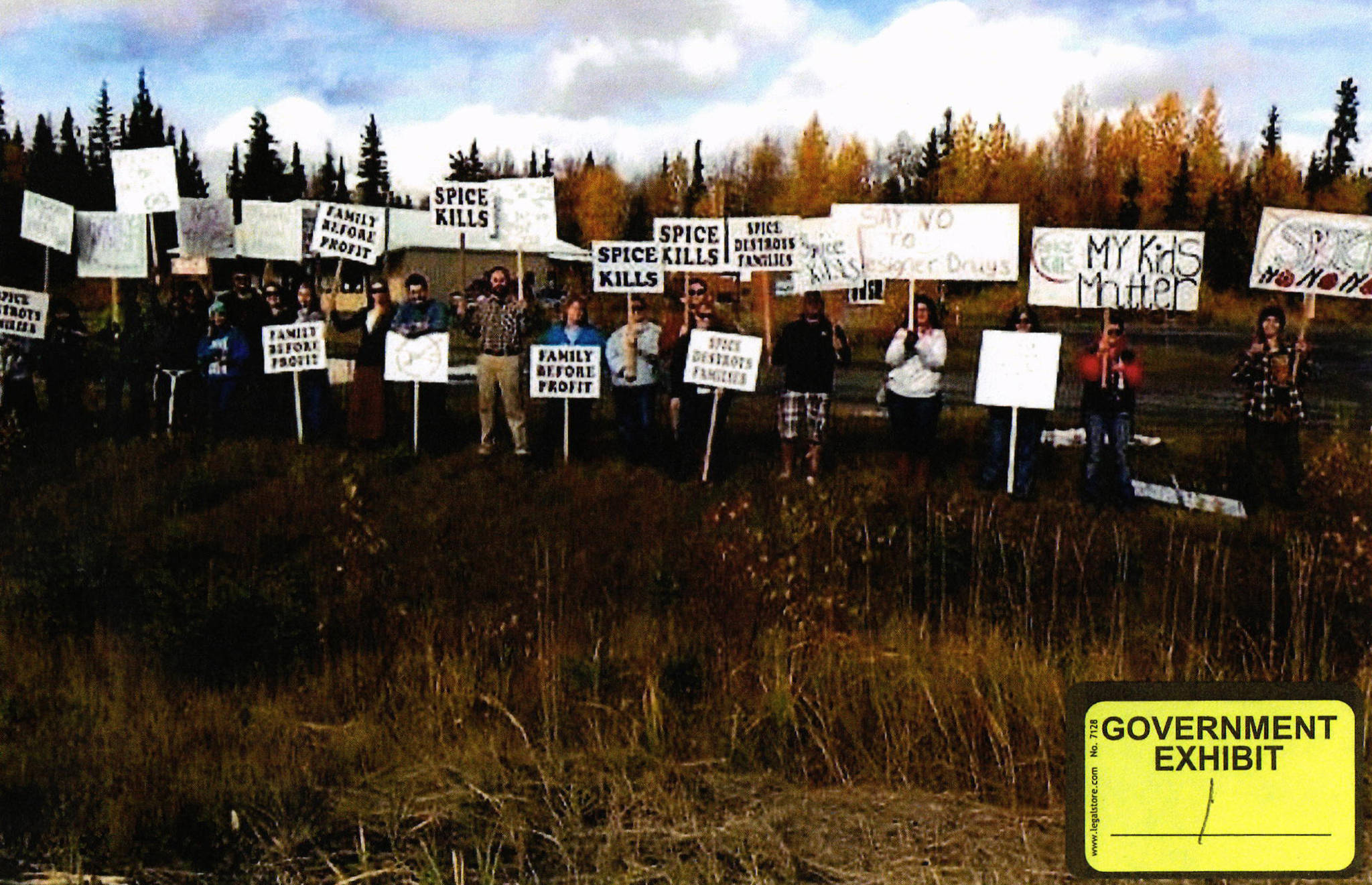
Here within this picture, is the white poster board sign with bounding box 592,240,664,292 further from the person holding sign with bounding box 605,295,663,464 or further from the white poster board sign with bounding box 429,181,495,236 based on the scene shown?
the white poster board sign with bounding box 429,181,495,236

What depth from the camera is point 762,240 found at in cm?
1240

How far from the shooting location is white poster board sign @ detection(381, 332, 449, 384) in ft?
42.1

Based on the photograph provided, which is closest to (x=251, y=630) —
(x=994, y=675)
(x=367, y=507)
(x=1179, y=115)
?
(x=367, y=507)

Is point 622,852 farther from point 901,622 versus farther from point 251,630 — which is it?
point 251,630

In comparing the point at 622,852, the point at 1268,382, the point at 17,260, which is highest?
the point at 17,260

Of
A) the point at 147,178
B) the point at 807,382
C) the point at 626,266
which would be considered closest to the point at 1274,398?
the point at 807,382

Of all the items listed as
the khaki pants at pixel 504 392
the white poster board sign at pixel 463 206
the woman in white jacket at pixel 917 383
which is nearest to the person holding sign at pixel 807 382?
the woman in white jacket at pixel 917 383

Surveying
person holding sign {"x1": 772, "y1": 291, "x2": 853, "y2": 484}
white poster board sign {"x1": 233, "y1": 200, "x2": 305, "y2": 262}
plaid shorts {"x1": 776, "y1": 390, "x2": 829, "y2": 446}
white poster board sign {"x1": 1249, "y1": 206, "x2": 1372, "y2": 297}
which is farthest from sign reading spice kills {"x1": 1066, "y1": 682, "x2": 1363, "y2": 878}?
white poster board sign {"x1": 233, "y1": 200, "x2": 305, "y2": 262}

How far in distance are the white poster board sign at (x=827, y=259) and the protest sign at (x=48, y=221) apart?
22.6ft

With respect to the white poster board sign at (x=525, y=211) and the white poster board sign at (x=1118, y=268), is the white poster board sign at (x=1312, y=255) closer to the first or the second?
the white poster board sign at (x=1118, y=268)

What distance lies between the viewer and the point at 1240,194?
1148cm

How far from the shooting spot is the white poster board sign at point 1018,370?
11.0 m

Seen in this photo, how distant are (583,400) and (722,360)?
1801mm

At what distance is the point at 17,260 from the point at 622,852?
1451 cm
